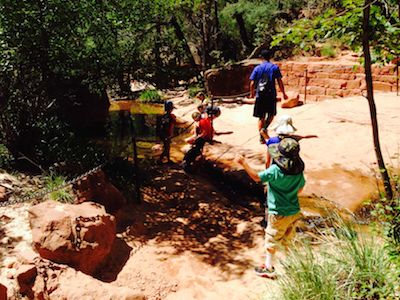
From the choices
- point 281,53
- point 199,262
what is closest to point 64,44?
point 199,262

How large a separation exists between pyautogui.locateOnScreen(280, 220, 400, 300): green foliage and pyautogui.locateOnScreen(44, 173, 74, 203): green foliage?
11.6 ft

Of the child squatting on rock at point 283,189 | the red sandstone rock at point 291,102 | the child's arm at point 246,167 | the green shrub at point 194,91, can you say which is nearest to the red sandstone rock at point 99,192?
the child's arm at point 246,167

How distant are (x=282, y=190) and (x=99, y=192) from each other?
3.04 m

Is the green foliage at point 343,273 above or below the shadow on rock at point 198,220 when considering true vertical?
above

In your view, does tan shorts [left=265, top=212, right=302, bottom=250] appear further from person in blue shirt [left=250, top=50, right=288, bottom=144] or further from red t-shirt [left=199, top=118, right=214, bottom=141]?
person in blue shirt [left=250, top=50, right=288, bottom=144]

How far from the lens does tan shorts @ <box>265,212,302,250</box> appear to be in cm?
416

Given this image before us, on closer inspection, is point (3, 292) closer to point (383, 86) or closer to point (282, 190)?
point (282, 190)

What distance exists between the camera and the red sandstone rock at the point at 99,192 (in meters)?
5.79

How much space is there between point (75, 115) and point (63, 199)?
5.17 m

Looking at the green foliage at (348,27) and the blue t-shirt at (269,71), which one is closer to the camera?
the green foliage at (348,27)

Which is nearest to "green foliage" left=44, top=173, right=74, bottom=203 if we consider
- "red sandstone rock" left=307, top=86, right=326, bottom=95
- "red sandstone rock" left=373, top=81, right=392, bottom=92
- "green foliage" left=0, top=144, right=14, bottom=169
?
"green foliage" left=0, top=144, right=14, bottom=169

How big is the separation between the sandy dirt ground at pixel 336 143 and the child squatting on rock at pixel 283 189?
1301 millimetres

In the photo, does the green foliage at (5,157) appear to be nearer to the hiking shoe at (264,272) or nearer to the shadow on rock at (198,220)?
the shadow on rock at (198,220)

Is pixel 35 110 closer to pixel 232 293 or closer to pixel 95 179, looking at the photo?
pixel 95 179
